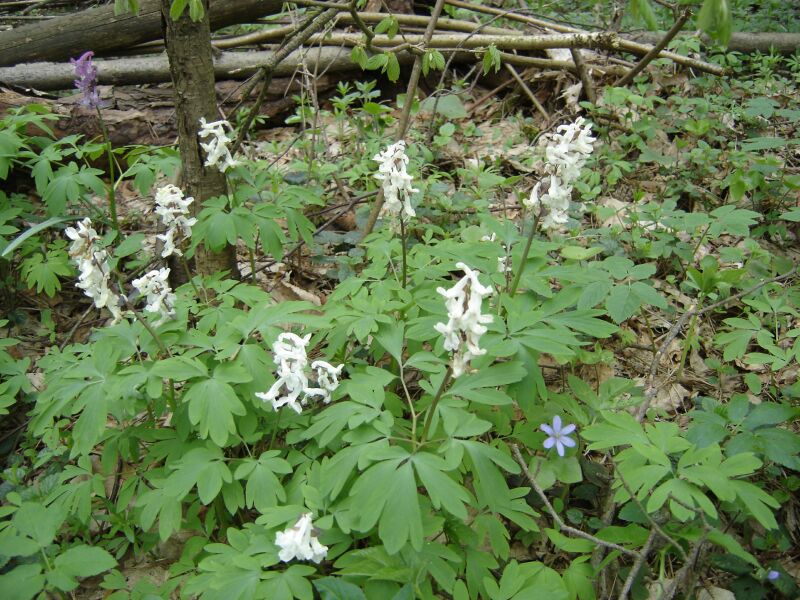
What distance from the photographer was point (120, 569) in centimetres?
276

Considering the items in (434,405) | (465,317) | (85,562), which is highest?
(465,317)

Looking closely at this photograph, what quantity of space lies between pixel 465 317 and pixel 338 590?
1033mm

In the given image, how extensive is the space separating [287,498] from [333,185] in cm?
335

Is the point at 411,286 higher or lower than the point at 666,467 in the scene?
higher

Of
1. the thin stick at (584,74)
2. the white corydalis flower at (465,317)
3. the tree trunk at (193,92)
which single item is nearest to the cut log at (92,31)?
the tree trunk at (193,92)

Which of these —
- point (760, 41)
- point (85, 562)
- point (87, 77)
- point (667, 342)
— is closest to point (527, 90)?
point (760, 41)

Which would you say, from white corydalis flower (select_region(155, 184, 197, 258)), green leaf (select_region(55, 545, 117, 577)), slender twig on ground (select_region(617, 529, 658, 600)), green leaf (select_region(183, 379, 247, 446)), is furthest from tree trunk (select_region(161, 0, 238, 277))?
slender twig on ground (select_region(617, 529, 658, 600))

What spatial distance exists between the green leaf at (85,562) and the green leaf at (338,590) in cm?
91

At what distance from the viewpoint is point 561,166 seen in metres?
2.39

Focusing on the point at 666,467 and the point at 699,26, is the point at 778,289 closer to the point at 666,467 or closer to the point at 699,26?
the point at 666,467

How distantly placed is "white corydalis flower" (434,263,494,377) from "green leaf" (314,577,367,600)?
32.2 inches

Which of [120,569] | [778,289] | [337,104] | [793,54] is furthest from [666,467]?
[793,54]

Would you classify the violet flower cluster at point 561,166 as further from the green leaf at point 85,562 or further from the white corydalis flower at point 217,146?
the green leaf at point 85,562

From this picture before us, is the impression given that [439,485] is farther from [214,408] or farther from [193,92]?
[193,92]
